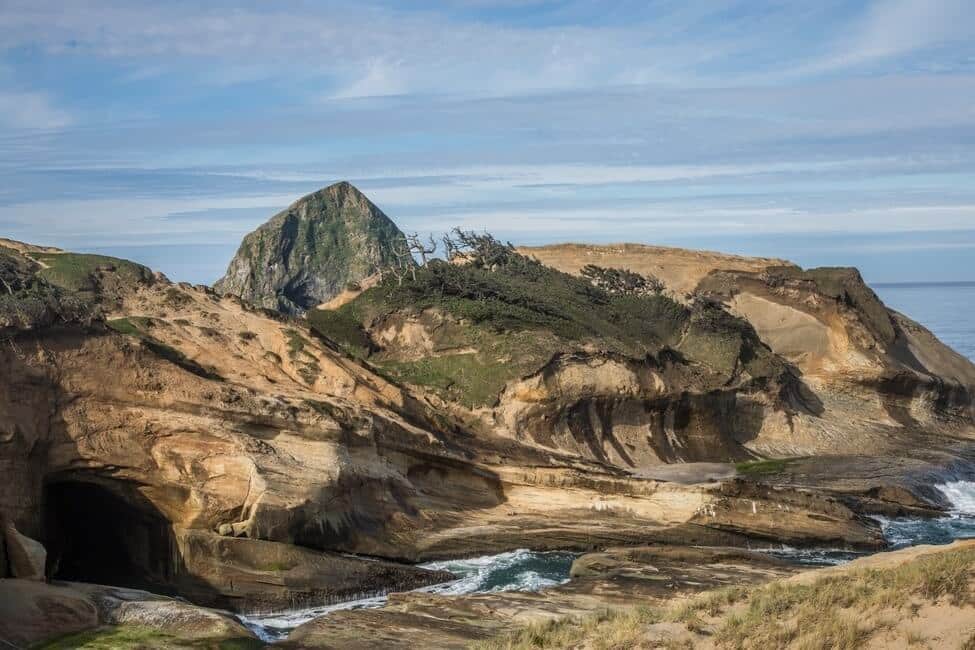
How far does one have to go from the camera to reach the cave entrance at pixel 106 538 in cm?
2069

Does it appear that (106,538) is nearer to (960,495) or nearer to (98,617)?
(98,617)

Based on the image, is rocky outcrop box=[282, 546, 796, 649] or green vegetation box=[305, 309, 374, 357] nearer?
rocky outcrop box=[282, 546, 796, 649]

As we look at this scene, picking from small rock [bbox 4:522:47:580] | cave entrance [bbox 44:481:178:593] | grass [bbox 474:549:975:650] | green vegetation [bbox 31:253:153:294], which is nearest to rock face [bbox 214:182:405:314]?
green vegetation [bbox 31:253:153:294]

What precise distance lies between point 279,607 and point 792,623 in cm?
897

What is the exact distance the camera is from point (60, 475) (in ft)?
68.2

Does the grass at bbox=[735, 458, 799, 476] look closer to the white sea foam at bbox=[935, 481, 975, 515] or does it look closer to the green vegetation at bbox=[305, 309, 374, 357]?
the white sea foam at bbox=[935, 481, 975, 515]

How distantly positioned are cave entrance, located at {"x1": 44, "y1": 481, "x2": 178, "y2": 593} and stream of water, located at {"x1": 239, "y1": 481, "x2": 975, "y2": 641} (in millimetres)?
2315

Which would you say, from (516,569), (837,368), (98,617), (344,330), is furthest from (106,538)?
(837,368)

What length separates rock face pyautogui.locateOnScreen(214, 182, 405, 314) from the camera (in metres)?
63.8

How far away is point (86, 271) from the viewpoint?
27891 millimetres

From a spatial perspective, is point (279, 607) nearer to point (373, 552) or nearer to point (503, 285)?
point (373, 552)

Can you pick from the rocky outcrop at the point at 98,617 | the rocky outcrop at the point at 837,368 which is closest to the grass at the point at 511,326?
the rocky outcrop at the point at 837,368

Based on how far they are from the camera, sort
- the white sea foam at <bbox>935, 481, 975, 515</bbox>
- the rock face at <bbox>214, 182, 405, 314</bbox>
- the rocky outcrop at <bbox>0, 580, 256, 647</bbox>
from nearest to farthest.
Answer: the rocky outcrop at <bbox>0, 580, 256, 647</bbox> → the white sea foam at <bbox>935, 481, 975, 515</bbox> → the rock face at <bbox>214, 182, 405, 314</bbox>

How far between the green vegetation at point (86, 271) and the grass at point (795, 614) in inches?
580
